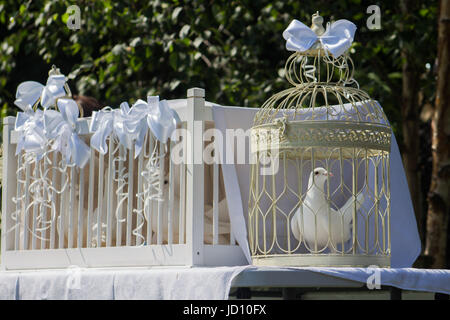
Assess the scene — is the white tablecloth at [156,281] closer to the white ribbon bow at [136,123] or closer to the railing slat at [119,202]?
the railing slat at [119,202]

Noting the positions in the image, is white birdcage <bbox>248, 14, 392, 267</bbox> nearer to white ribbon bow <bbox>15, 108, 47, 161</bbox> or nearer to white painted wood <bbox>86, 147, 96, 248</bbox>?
white painted wood <bbox>86, 147, 96, 248</bbox>

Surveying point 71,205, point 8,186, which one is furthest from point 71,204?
point 8,186

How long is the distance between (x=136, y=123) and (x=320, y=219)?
26.7 inches

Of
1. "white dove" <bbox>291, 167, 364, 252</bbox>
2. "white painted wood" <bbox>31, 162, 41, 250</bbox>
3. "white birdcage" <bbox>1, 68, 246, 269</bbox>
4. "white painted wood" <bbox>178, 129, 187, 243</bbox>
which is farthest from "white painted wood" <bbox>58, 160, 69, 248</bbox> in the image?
"white dove" <bbox>291, 167, 364, 252</bbox>

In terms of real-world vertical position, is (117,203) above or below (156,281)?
above

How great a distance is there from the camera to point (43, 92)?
287 cm

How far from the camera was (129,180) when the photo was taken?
2574 mm

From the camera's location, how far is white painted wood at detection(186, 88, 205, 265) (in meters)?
2.38

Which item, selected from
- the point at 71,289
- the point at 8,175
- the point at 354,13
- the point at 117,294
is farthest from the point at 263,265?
the point at 354,13

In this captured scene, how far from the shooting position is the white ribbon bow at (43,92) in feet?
9.35

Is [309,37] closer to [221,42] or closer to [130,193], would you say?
[130,193]
